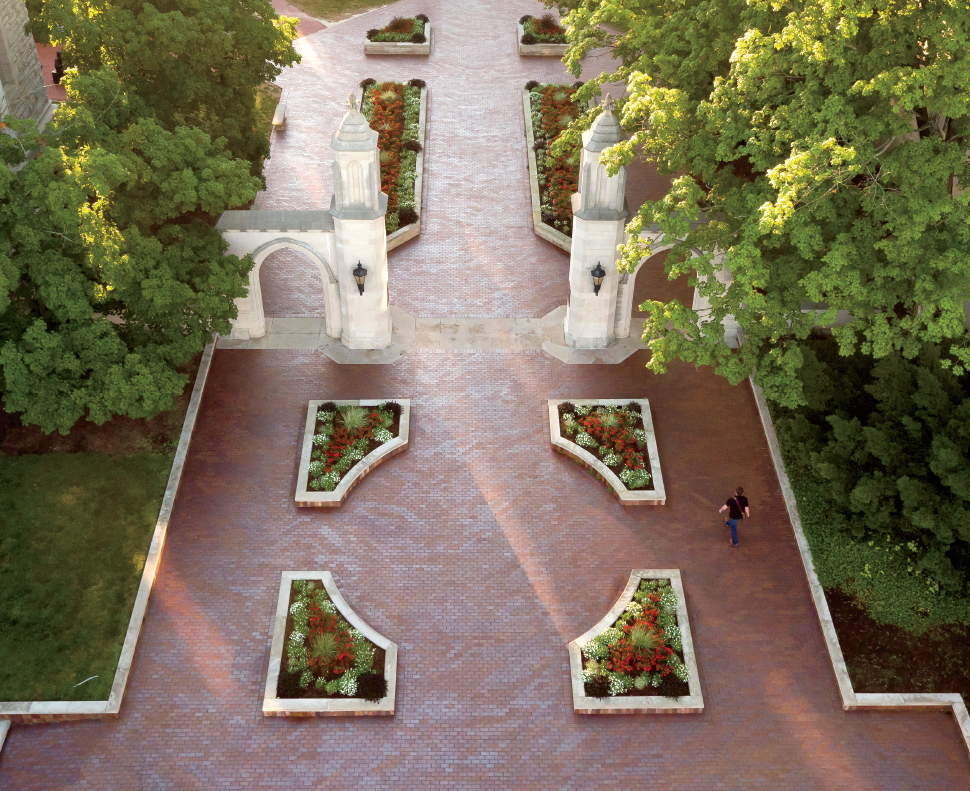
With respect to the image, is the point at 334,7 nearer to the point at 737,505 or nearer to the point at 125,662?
the point at 737,505

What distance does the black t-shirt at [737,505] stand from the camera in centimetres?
2430

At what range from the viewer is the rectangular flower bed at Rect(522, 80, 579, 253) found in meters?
35.1

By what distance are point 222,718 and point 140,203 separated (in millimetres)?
13297

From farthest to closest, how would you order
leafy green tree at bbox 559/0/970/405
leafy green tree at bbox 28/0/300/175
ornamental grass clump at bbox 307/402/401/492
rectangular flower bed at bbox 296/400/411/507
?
leafy green tree at bbox 28/0/300/175
ornamental grass clump at bbox 307/402/401/492
rectangular flower bed at bbox 296/400/411/507
leafy green tree at bbox 559/0/970/405

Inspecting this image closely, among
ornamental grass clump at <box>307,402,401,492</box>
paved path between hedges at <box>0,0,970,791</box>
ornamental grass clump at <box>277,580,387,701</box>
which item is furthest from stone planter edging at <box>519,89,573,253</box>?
ornamental grass clump at <box>277,580,387,701</box>

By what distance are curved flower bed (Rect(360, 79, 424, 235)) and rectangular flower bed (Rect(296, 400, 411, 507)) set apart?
920 centimetres

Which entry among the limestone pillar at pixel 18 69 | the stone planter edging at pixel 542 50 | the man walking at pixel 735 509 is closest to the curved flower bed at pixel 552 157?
the stone planter edging at pixel 542 50

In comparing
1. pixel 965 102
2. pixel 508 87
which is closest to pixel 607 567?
pixel 965 102

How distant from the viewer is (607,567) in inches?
965

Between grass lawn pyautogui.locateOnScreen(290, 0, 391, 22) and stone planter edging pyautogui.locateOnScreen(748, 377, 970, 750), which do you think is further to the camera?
grass lawn pyautogui.locateOnScreen(290, 0, 391, 22)

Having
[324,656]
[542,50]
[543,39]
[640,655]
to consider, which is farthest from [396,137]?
[640,655]

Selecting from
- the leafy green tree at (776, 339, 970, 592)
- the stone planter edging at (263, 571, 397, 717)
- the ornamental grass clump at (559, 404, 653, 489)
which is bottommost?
the stone planter edging at (263, 571, 397, 717)

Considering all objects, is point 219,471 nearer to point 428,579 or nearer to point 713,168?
point 428,579

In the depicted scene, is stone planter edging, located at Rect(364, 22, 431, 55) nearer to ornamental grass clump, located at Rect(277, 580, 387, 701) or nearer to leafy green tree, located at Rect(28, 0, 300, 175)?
leafy green tree, located at Rect(28, 0, 300, 175)
